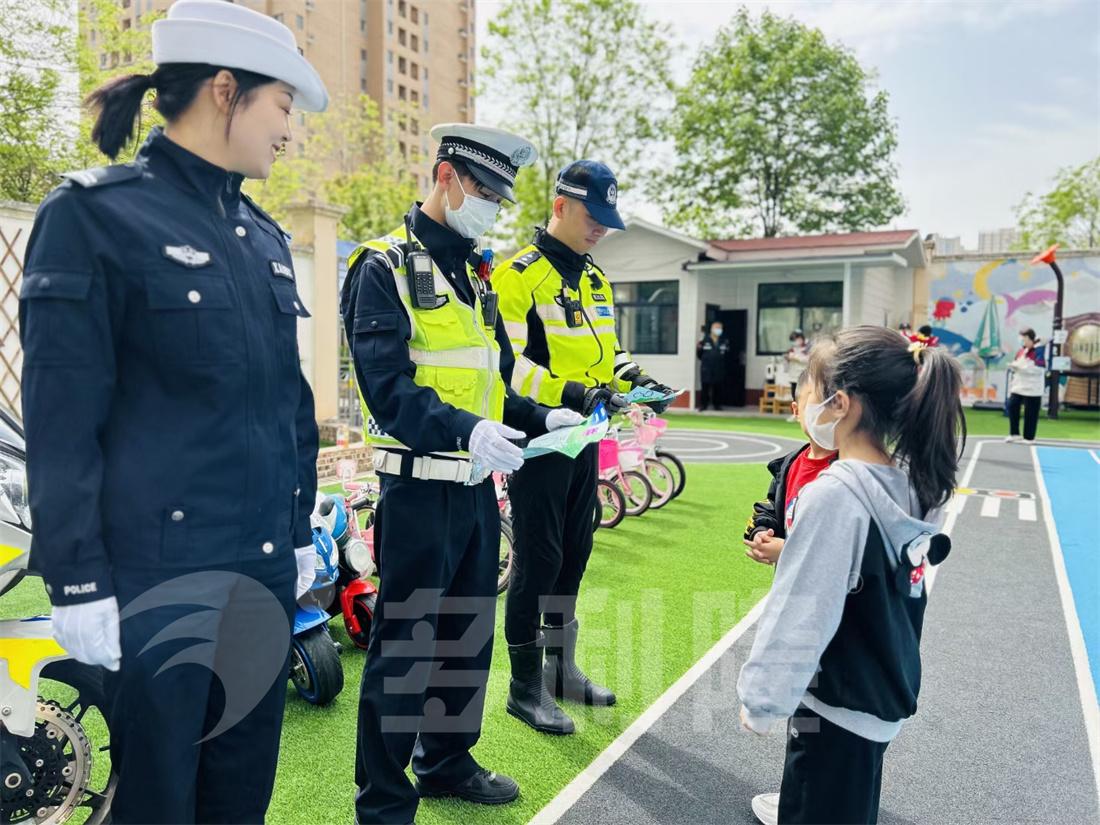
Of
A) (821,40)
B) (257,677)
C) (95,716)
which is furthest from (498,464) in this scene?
(821,40)

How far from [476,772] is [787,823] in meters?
1.17

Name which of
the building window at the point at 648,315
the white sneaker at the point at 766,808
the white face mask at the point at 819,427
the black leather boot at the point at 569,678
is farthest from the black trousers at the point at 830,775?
the building window at the point at 648,315

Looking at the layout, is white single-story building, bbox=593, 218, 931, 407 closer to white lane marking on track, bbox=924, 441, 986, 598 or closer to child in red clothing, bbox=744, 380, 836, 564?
white lane marking on track, bbox=924, 441, 986, 598

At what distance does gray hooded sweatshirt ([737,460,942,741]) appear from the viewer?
1.65m

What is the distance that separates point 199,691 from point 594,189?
2.24m

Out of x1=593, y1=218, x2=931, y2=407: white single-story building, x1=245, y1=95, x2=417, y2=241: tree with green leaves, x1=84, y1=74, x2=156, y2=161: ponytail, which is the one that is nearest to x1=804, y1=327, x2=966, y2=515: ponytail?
x1=84, y1=74, x2=156, y2=161: ponytail

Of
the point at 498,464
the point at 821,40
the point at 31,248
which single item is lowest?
the point at 498,464

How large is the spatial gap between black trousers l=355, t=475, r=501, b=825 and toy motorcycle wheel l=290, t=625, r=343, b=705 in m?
0.92

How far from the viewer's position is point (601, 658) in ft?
12.7

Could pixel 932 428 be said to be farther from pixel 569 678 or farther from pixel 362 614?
pixel 362 614

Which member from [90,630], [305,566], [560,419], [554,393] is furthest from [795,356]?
[90,630]

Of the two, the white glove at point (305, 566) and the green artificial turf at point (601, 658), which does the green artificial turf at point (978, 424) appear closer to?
the green artificial turf at point (601, 658)

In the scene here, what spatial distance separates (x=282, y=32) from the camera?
1.66m

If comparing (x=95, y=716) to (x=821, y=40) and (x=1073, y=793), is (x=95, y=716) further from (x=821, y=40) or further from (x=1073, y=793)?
(x=821, y=40)
